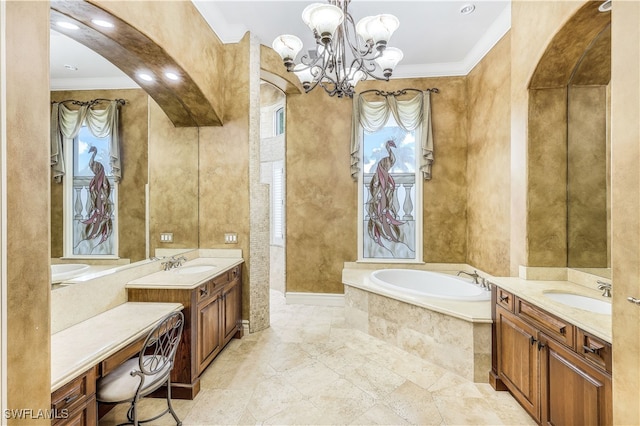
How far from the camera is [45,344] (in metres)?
1.17

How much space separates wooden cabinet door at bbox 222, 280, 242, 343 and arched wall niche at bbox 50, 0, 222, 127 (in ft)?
6.09

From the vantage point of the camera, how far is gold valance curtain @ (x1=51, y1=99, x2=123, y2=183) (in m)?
1.90

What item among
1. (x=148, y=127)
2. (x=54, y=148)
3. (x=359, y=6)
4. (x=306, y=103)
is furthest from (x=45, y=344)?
(x=306, y=103)

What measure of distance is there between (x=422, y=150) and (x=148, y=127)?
11.1ft

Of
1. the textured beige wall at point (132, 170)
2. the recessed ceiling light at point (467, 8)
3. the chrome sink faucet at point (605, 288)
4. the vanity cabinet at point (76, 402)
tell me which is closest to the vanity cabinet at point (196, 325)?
the textured beige wall at point (132, 170)

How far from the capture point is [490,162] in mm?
3514

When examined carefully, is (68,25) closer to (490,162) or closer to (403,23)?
(403,23)

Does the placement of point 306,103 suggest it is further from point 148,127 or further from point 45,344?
point 45,344

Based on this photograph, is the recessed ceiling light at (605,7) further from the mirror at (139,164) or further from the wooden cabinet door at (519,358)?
the mirror at (139,164)

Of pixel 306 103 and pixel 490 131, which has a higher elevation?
pixel 306 103

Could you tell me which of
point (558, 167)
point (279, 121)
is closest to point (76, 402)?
point (558, 167)

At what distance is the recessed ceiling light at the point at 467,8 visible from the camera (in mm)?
2949

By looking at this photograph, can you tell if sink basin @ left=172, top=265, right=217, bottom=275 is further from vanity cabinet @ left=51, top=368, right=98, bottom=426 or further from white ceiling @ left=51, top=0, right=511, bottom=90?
white ceiling @ left=51, top=0, right=511, bottom=90

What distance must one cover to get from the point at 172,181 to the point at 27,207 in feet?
6.73
